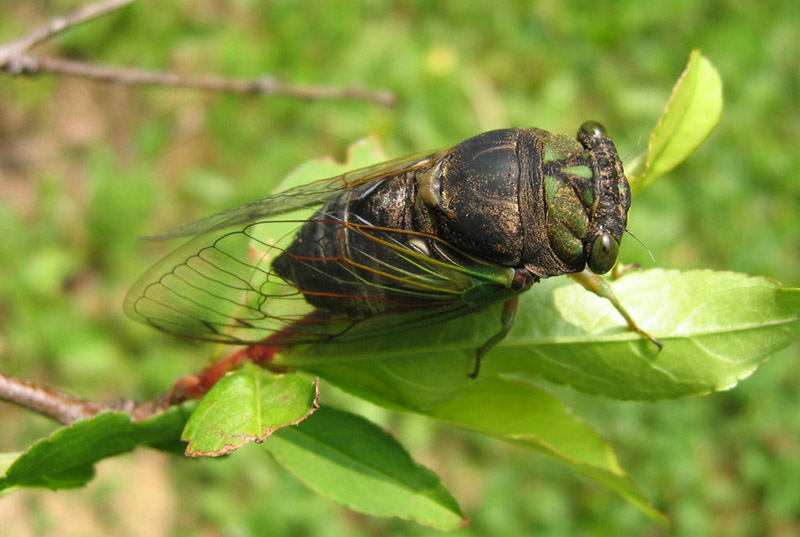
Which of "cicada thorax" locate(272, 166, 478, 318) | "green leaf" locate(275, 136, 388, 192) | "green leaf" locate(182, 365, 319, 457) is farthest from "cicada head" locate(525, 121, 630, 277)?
"green leaf" locate(182, 365, 319, 457)

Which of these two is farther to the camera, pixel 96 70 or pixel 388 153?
pixel 388 153

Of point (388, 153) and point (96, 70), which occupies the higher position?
point (96, 70)

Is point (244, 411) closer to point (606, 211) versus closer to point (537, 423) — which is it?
point (537, 423)

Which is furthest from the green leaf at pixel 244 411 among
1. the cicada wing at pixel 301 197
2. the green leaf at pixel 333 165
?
the green leaf at pixel 333 165

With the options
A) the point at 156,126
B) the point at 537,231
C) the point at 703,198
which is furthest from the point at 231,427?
the point at 703,198

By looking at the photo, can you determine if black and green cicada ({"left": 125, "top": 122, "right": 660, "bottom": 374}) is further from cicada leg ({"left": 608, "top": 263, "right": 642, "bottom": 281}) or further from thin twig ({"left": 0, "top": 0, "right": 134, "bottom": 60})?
thin twig ({"left": 0, "top": 0, "right": 134, "bottom": 60})

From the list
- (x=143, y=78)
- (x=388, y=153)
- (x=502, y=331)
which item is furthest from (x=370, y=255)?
(x=388, y=153)
